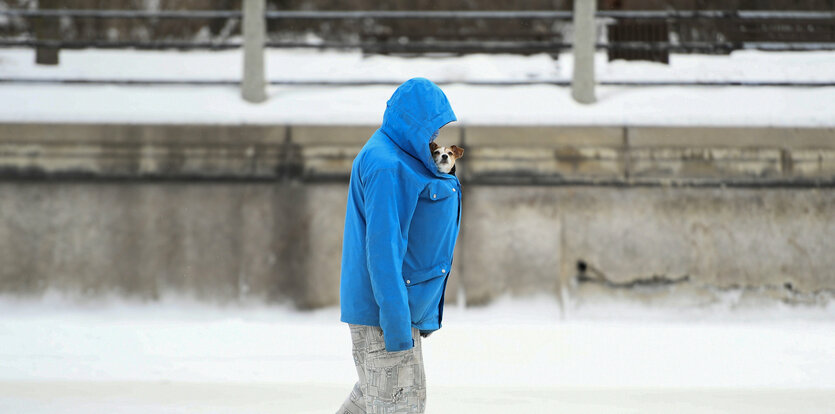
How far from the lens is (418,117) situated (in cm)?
283

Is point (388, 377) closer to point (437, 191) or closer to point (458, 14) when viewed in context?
point (437, 191)

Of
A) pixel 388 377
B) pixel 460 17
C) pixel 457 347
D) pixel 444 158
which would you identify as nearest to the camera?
pixel 388 377

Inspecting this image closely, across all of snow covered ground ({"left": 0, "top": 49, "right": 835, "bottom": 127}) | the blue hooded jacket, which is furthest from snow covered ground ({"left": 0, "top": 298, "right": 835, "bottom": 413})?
the blue hooded jacket

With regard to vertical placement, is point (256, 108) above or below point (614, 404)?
above

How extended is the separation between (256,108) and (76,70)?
268cm

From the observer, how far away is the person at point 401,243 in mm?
2699

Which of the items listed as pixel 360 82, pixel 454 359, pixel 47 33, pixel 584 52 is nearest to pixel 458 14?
pixel 360 82

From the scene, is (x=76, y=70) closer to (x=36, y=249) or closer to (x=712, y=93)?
(x=36, y=249)

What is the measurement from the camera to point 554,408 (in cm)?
501

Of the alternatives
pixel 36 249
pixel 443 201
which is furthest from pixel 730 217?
pixel 36 249

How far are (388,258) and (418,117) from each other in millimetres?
495

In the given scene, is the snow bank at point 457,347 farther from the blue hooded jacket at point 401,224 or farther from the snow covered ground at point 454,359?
the blue hooded jacket at point 401,224

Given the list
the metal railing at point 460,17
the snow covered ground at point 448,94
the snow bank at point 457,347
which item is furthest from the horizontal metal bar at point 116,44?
the snow bank at point 457,347

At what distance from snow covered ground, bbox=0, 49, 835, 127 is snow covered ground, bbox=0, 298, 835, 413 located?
1.67m
